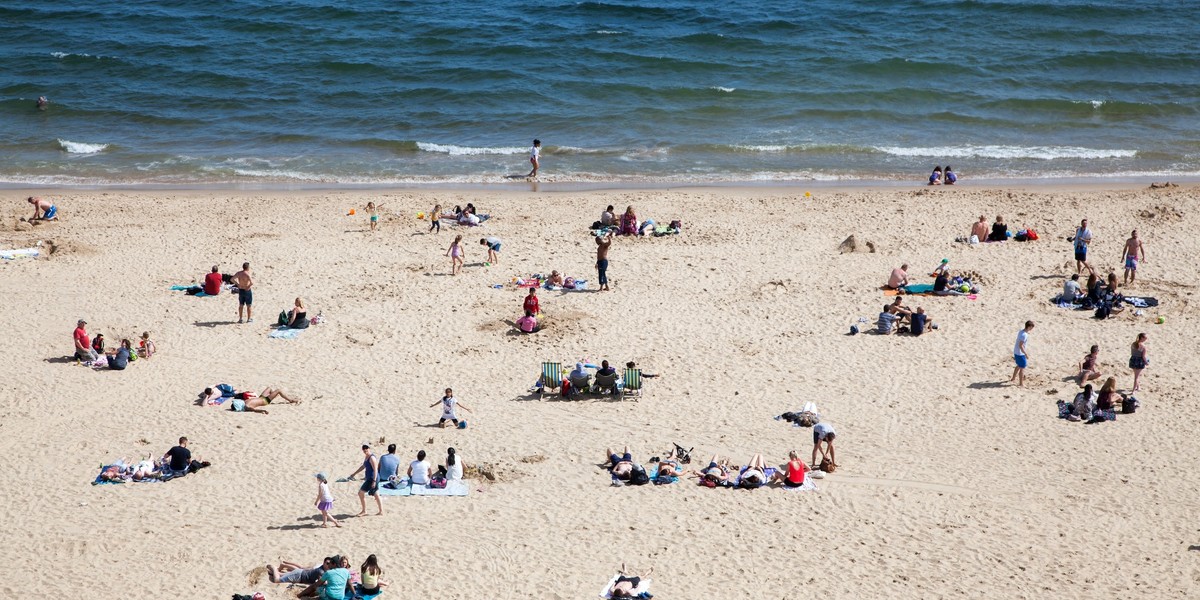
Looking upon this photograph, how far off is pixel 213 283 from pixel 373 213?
525 cm

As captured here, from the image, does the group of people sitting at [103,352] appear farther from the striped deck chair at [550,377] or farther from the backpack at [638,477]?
the backpack at [638,477]

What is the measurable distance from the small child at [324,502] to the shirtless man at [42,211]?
15.5m

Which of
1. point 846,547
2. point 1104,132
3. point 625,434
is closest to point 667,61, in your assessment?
point 1104,132

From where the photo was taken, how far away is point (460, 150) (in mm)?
33969

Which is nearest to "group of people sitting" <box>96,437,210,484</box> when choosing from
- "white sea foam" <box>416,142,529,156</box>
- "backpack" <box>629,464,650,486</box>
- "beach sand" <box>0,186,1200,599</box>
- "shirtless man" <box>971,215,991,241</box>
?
"beach sand" <box>0,186,1200,599</box>

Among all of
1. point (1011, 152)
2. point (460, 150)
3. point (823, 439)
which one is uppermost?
point (1011, 152)

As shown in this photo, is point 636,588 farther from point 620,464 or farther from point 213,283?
point 213,283

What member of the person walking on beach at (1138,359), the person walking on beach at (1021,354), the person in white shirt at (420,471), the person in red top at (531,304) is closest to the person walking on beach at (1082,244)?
the person walking on beach at (1138,359)

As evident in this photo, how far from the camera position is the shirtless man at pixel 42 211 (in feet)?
83.9

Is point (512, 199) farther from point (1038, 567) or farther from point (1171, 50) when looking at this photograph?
point (1171, 50)

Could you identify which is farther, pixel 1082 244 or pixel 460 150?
pixel 460 150

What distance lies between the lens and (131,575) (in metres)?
12.7

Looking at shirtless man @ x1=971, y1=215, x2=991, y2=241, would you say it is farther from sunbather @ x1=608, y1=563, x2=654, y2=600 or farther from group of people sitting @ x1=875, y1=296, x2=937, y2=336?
sunbather @ x1=608, y1=563, x2=654, y2=600

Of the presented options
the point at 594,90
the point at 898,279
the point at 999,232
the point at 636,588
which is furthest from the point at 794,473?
the point at 594,90
